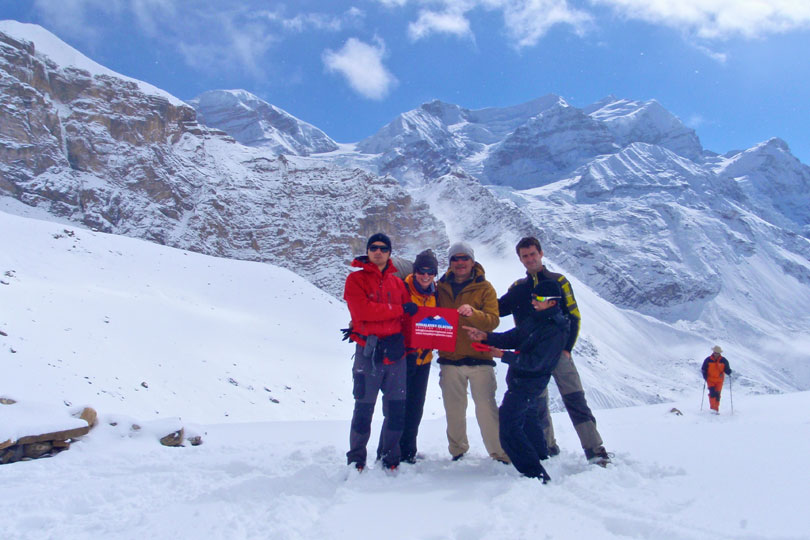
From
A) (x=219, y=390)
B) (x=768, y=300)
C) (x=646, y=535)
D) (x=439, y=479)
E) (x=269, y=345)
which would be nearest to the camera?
(x=646, y=535)

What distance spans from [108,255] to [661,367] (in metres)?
122

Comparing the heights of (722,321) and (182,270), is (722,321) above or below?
above

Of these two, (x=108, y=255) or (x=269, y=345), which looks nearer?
(x=269, y=345)

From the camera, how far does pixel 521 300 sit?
5.42 m

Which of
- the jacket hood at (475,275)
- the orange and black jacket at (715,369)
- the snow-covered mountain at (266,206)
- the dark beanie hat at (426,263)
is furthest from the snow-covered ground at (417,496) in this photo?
the snow-covered mountain at (266,206)

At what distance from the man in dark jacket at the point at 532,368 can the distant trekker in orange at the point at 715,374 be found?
32.7 ft

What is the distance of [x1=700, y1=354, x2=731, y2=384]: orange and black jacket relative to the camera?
12.9m

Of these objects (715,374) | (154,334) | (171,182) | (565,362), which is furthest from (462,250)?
(171,182)

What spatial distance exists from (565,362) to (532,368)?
A: 751mm

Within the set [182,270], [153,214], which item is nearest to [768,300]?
[153,214]

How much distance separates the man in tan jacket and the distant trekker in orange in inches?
387

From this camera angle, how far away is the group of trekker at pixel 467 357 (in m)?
4.61

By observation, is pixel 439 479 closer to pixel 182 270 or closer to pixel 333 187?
pixel 182 270

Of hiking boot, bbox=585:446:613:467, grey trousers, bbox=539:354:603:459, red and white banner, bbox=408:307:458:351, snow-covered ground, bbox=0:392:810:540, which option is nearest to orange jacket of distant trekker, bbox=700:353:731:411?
snow-covered ground, bbox=0:392:810:540
